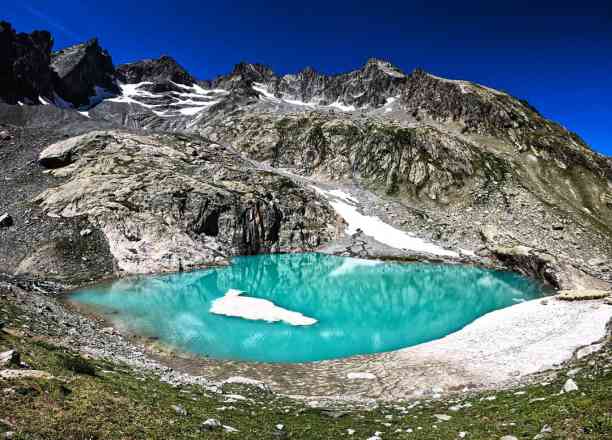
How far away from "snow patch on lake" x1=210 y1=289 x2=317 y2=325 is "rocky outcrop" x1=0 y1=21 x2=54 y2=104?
16433cm

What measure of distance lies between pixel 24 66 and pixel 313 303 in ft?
651

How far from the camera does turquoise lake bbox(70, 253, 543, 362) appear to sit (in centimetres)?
3186

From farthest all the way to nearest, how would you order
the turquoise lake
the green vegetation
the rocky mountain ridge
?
the rocky mountain ridge < the turquoise lake < the green vegetation

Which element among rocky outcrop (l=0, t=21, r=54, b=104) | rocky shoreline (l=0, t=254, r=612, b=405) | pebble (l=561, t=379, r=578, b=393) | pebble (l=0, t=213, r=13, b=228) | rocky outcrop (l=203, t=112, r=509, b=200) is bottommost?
rocky shoreline (l=0, t=254, r=612, b=405)

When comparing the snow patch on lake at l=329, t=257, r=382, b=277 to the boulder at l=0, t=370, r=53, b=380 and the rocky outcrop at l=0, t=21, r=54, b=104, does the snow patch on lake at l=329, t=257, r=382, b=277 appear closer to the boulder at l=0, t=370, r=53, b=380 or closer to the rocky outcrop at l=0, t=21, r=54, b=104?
the boulder at l=0, t=370, r=53, b=380

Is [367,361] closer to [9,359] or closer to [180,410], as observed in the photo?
[180,410]

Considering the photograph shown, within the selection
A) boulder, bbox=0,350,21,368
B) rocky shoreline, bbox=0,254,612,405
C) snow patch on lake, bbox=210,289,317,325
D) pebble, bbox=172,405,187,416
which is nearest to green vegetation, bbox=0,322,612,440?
pebble, bbox=172,405,187,416

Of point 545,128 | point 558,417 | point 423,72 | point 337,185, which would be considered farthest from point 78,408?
point 423,72

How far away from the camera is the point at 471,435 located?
11547mm

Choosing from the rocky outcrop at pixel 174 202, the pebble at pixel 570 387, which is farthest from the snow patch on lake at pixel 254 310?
the pebble at pixel 570 387

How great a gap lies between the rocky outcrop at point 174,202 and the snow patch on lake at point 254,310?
57.5 ft

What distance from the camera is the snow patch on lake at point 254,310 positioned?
125 feet

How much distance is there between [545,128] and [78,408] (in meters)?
160

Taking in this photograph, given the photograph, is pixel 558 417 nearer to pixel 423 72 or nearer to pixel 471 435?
pixel 471 435
